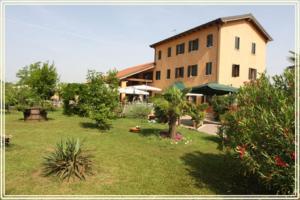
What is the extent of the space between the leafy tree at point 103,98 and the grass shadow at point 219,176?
639 centimetres

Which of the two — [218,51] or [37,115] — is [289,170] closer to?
[37,115]

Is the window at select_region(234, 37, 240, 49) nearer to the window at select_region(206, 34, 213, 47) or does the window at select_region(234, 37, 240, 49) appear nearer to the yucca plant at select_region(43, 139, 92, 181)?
the window at select_region(206, 34, 213, 47)

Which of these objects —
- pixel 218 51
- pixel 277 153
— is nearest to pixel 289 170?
pixel 277 153

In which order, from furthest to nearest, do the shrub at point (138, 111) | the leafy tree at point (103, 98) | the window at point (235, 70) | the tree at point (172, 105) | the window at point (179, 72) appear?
the window at point (179, 72) → the window at point (235, 70) → the shrub at point (138, 111) → the leafy tree at point (103, 98) → the tree at point (172, 105)

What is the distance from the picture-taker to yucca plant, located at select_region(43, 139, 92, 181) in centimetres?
634

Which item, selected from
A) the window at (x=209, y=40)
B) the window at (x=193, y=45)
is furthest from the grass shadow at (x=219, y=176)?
the window at (x=193, y=45)

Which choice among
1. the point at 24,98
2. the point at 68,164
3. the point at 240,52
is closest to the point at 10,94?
the point at 24,98

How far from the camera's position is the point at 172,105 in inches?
468

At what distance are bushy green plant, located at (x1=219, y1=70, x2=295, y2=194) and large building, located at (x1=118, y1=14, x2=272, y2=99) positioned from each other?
19546 mm

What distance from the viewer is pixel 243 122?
5.34 meters

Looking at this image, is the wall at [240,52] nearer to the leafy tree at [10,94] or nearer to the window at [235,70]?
the window at [235,70]

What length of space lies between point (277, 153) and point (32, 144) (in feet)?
28.2

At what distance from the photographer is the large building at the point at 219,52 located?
87.2 feet

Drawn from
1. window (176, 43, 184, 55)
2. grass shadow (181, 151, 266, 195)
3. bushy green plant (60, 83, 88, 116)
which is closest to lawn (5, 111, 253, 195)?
grass shadow (181, 151, 266, 195)
